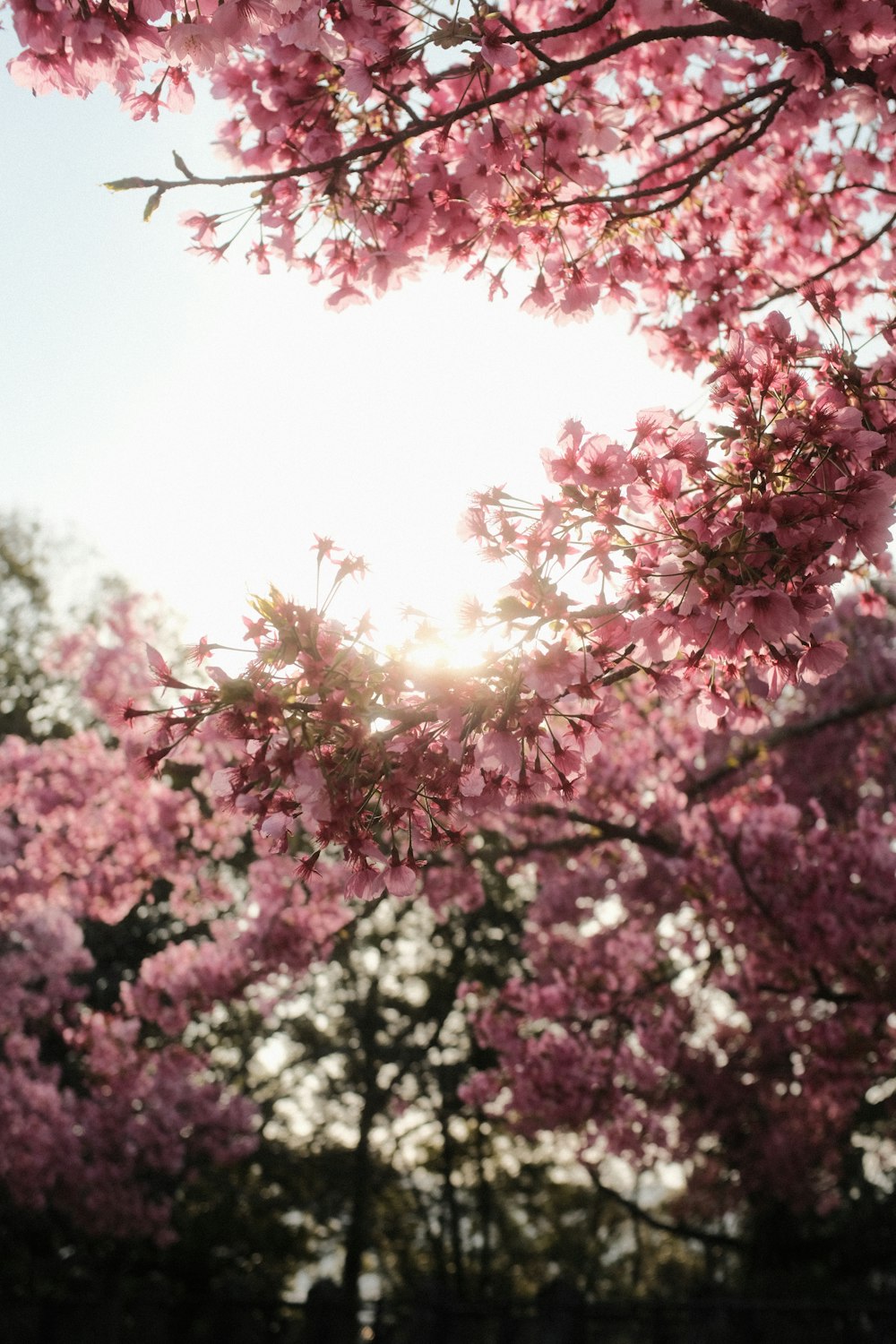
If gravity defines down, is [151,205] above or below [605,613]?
above

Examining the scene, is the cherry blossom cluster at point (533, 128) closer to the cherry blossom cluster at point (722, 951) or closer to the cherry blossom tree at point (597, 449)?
the cherry blossom tree at point (597, 449)

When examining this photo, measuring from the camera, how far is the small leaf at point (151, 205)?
3.25 m

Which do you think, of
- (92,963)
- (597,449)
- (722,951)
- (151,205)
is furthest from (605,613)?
(92,963)

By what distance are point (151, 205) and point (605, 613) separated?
1963mm

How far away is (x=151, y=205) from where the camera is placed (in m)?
3.28

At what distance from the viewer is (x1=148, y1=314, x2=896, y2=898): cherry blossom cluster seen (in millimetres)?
2506

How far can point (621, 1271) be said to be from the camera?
2109cm

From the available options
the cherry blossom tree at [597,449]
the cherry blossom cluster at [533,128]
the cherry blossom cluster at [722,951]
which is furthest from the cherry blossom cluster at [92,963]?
the cherry blossom cluster at [533,128]

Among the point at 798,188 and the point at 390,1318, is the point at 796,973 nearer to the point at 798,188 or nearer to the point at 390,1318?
the point at 390,1318

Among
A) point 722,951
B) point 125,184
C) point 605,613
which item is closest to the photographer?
point 605,613

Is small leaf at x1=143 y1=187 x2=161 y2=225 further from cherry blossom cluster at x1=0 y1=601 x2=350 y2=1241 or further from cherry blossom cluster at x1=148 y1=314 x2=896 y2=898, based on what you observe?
cherry blossom cluster at x1=0 y1=601 x2=350 y2=1241

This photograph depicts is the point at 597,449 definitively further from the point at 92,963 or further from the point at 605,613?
the point at 92,963

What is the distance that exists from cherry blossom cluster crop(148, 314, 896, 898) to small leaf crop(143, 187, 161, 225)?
1.43 metres

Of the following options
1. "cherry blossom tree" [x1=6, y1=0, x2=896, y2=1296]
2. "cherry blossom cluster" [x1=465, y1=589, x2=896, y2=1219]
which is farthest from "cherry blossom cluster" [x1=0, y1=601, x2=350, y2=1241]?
"cherry blossom cluster" [x1=465, y1=589, x2=896, y2=1219]
